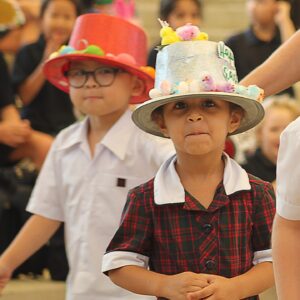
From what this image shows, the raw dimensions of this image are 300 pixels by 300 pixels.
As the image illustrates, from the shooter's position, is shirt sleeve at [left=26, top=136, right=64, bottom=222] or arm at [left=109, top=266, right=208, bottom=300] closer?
arm at [left=109, top=266, right=208, bottom=300]

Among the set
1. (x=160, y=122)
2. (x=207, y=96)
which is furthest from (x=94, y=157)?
(x=207, y=96)

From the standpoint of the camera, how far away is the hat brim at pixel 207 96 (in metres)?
2.79

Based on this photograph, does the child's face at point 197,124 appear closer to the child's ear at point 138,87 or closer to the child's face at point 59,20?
the child's ear at point 138,87

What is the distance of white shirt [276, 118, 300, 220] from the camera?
216cm

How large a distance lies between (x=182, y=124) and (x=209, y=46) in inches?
9.7

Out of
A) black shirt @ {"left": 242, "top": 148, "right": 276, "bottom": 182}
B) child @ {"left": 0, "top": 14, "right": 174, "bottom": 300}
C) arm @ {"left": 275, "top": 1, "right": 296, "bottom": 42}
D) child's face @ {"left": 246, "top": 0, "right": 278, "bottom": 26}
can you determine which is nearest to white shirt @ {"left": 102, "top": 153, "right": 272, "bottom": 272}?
child @ {"left": 0, "top": 14, "right": 174, "bottom": 300}

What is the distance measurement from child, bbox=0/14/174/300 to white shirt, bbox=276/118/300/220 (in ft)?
4.28

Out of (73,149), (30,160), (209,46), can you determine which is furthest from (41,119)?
(209,46)

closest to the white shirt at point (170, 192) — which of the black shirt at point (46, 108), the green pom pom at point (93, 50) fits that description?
the green pom pom at point (93, 50)

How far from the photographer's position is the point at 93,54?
3723mm

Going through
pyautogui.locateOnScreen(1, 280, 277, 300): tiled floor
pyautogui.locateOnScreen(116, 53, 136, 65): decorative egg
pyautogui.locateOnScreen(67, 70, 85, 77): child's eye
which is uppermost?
pyautogui.locateOnScreen(116, 53, 136, 65): decorative egg

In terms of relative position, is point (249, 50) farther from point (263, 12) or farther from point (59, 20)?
point (59, 20)

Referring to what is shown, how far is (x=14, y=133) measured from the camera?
5.04 metres

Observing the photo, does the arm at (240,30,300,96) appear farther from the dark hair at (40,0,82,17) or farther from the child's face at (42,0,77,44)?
the dark hair at (40,0,82,17)
